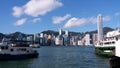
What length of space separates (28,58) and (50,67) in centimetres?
2406

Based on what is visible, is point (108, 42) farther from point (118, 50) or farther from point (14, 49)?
point (118, 50)

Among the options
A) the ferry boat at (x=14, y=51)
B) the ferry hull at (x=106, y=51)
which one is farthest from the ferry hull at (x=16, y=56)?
the ferry hull at (x=106, y=51)

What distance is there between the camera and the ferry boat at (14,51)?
67.9 meters

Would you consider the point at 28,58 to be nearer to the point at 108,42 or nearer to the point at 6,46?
the point at 6,46

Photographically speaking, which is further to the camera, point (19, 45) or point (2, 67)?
point (19, 45)

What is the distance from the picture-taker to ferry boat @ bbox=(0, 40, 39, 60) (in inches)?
2673

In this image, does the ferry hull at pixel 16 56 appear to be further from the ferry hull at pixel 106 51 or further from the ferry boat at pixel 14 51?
the ferry hull at pixel 106 51

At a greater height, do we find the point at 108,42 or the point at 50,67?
the point at 108,42

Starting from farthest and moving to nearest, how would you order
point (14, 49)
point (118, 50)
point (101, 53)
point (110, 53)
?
point (101, 53), point (110, 53), point (14, 49), point (118, 50)

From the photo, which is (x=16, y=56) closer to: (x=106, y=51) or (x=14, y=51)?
(x=14, y=51)

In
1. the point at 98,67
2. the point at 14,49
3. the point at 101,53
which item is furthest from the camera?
the point at 101,53

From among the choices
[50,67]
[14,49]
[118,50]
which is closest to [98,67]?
[50,67]

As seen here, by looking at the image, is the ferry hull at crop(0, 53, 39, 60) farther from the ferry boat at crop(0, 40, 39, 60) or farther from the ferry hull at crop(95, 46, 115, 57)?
the ferry hull at crop(95, 46, 115, 57)

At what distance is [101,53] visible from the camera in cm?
8838
